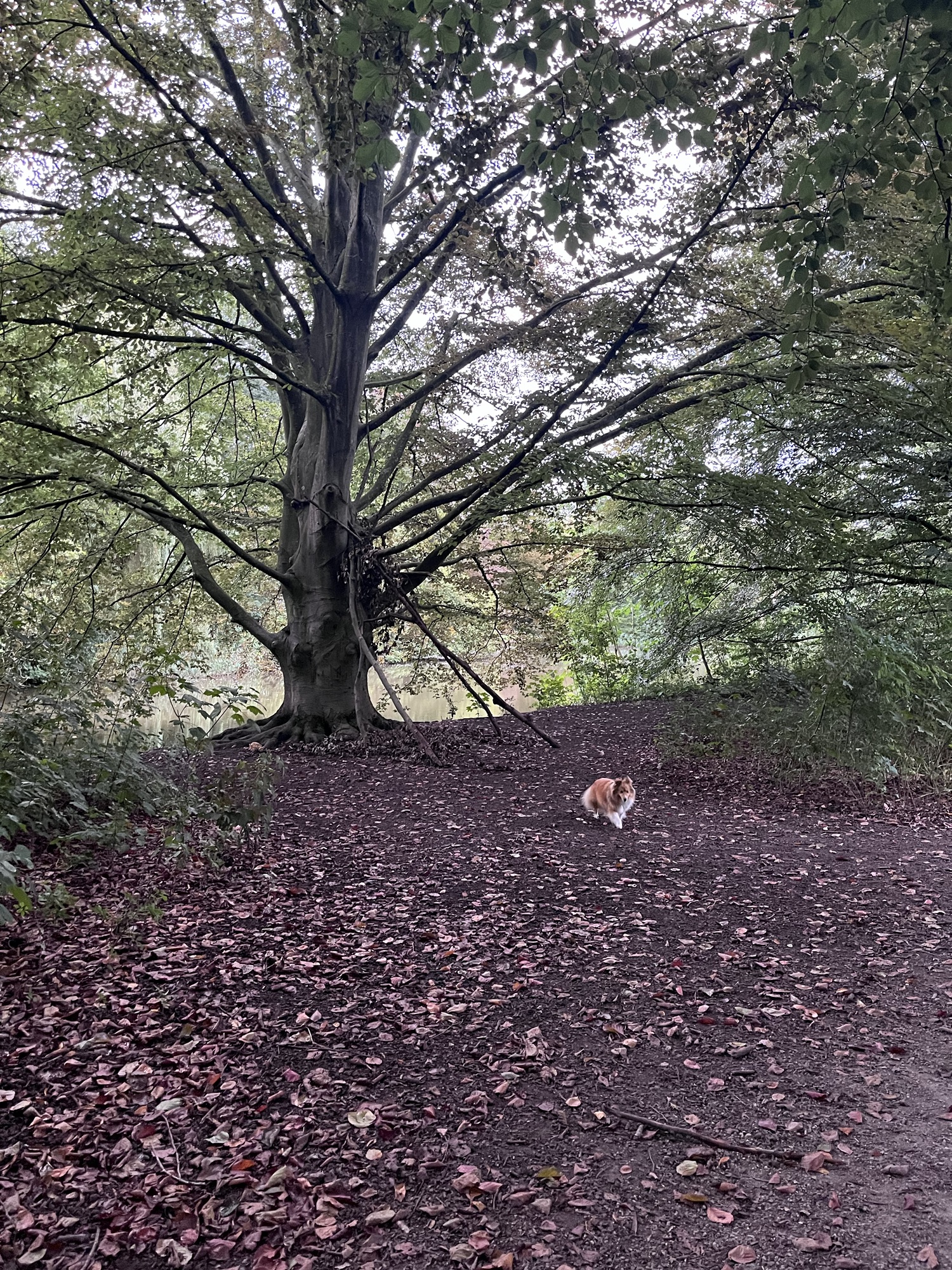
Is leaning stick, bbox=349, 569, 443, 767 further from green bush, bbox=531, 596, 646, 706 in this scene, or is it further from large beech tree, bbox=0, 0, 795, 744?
green bush, bbox=531, 596, 646, 706

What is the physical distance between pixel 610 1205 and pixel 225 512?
8171 millimetres

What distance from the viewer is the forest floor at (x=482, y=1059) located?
6.17ft

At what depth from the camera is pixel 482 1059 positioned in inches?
102

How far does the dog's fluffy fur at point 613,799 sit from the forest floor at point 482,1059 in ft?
1.09

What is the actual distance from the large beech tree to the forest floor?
8.86 ft

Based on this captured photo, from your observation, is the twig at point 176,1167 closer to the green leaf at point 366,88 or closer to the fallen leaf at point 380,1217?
the fallen leaf at point 380,1217

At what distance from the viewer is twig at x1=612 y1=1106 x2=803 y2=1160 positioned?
2.12m

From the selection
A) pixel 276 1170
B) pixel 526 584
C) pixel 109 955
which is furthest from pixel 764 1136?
pixel 526 584

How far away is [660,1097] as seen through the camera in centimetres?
239

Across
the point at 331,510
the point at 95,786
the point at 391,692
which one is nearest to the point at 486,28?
the point at 95,786

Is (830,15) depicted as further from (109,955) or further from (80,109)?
(80,109)

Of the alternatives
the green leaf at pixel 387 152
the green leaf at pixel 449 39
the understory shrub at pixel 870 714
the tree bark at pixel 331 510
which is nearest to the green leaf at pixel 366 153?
the green leaf at pixel 387 152

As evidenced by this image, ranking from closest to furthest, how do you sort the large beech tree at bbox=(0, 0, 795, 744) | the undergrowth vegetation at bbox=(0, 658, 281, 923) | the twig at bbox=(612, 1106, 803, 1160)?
1. the twig at bbox=(612, 1106, 803, 1160)
2. the undergrowth vegetation at bbox=(0, 658, 281, 923)
3. the large beech tree at bbox=(0, 0, 795, 744)

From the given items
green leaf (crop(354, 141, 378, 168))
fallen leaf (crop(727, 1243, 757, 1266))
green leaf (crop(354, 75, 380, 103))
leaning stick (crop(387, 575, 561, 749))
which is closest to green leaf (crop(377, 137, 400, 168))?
green leaf (crop(354, 141, 378, 168))
